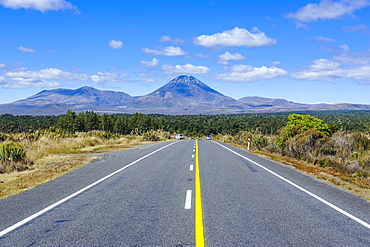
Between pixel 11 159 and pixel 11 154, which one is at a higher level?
pixel 11 154

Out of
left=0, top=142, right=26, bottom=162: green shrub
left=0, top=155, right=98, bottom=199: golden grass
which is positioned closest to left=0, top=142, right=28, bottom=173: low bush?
left=0, top=142, right=26, bottom=162: green shrub

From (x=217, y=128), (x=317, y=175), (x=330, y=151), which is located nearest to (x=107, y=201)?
(x=317, y=175)

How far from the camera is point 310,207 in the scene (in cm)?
775

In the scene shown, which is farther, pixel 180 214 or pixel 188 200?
pixel 188 200

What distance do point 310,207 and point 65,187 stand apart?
7132 millimetres

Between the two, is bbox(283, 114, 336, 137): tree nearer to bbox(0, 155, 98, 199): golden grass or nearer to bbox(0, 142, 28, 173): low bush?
bbox(0, 155, 98, 199): golden grass

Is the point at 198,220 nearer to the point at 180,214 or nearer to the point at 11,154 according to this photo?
the point at 180,214

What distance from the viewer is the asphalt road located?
5473mm

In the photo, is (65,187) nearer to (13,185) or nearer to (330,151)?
(13,185)

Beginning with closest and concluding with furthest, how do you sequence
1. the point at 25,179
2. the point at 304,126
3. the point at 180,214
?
the point at 180,214
the point at 25,179
the point at 304,126

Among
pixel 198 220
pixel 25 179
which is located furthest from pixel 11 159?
pixel 198 220

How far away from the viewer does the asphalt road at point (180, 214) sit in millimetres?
5473

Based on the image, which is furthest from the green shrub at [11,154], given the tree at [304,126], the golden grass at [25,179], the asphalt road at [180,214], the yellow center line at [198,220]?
the tree at [304,126]

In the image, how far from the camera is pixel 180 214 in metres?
6.95
